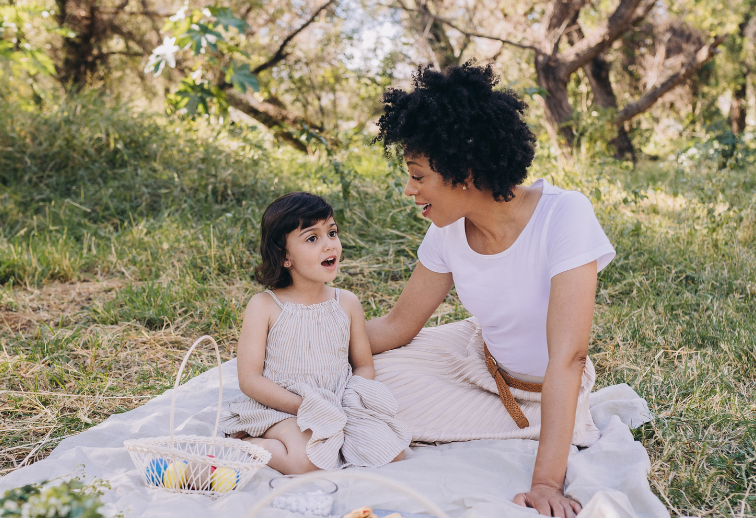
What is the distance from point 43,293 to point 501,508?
320 centimetres

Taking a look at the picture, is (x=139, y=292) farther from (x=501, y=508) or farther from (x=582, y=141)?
(x=582, y=141)

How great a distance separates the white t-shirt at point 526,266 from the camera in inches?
74.2

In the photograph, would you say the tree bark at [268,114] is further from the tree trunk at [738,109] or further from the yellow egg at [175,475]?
the tree trunk at [738,109]

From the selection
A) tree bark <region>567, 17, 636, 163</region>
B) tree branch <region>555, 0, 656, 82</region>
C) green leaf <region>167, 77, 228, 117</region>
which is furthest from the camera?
tree bark <region>567, 17, 636, 163</region>

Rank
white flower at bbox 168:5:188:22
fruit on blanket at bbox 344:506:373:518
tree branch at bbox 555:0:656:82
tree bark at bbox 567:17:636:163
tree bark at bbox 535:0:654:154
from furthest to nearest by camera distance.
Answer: tree bark at bbox 567:17:636:163 < tree bark at bbox 535:0:654:154 < tree branch at bbox 555:0:656:82 < white flower at bbox 168:5:188:22 < fruit on blanket at bbox 344:506:373:518

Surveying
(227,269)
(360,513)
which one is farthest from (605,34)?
(360,513)

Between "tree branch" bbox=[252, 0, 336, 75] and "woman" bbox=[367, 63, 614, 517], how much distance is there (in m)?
6.06

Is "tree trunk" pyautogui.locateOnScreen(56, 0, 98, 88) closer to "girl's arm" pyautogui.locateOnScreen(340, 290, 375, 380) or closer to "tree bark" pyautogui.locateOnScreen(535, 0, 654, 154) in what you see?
"tree bark" pyautogui.locateOnScreen(535, 0, 654, 154)

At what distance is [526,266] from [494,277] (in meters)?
0.12

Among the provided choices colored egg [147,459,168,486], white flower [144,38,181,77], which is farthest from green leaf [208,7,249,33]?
colored egg [147,459,168,486]

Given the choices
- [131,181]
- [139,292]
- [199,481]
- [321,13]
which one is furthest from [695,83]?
[199,481]

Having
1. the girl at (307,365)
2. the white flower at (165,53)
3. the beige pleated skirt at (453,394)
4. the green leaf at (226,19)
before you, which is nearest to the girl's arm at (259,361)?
the girl at (307,365)

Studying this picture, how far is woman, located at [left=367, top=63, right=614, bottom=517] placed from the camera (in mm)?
1803

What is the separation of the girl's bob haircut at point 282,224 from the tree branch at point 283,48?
6080 millimetres
